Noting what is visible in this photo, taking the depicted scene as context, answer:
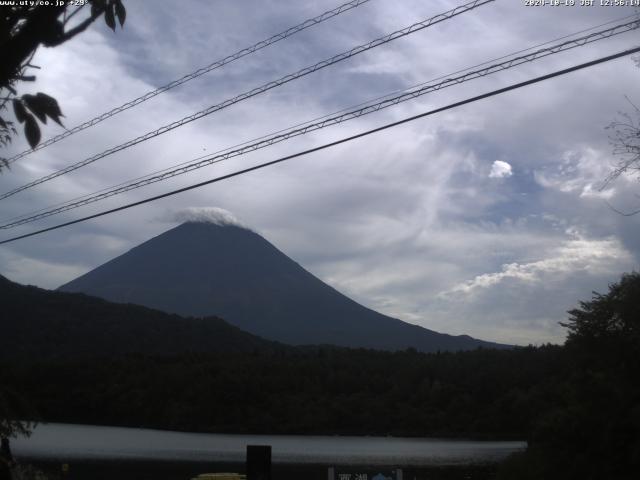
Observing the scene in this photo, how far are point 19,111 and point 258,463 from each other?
5.14m

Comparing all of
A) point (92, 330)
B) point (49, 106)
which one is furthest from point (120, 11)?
point (92, 330)

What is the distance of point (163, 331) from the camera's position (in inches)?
5330

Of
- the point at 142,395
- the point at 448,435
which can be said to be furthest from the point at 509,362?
the point at 142,395

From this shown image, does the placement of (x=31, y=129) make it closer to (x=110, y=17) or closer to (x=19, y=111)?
(x=19, y=111)

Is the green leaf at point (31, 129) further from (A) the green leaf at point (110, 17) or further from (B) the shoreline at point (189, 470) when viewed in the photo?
(B) the shoreline at point (189, 470)

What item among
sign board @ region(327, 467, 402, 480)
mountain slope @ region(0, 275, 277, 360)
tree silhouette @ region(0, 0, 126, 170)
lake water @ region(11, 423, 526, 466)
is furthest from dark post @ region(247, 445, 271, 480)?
mountain slope @ region(0, 275, 277, 360)

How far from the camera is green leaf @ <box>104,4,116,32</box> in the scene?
3990 millimetres

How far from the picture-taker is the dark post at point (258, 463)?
780cm

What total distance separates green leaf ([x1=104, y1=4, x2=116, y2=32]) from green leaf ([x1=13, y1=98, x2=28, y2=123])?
2.20 ft

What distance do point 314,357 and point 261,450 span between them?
378 ft

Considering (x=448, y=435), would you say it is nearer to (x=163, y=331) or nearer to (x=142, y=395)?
(x=142, y=395)

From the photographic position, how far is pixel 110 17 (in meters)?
4.03

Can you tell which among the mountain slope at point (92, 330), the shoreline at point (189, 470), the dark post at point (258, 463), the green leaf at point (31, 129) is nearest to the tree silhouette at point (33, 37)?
the green leaf at point (31, 129)

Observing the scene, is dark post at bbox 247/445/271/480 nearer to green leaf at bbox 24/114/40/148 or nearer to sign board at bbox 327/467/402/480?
sign board at bbox 327/467/402/480
